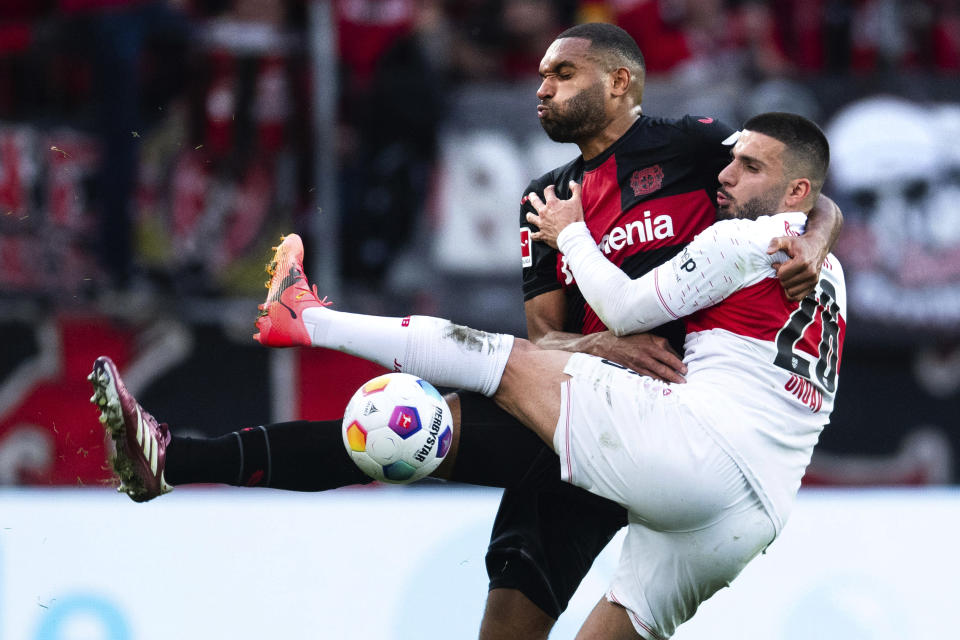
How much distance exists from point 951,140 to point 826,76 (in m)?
0.98

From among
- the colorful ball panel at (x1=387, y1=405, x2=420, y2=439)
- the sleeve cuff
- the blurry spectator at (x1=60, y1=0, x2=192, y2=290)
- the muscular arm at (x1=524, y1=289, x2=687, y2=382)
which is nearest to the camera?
the colorful ball panel at (x1=387, y1=405, x2=420, y2=439)

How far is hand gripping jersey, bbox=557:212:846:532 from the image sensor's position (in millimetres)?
4203

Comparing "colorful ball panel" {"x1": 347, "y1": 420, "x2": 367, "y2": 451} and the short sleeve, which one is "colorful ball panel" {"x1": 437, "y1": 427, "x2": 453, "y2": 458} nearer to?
"colorful ball panel" {"x1": 347, "y1": 420, "x2": 367, "y2": 451}

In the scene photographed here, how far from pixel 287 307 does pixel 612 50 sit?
1403 millimetres

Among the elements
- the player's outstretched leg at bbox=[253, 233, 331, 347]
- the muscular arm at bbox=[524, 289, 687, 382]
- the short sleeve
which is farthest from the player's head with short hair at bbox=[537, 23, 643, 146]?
the player's outstretched leg at bbox=[253, 233, 331, 347]

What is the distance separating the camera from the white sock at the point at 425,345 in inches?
173

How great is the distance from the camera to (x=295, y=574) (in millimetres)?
5930

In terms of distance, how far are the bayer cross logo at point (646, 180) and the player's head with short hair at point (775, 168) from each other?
25cm

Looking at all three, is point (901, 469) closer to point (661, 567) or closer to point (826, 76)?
point (826, 76)

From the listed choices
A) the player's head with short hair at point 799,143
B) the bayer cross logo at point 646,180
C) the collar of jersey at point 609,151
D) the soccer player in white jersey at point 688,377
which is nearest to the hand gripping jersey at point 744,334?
the soccer player in white jersey at point 688,377

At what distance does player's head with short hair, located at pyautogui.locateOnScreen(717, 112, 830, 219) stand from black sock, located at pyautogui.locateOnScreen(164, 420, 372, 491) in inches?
58.9

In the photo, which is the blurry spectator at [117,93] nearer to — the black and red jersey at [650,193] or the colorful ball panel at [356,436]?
the black and red jersey at [650,193]

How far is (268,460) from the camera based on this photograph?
443cm

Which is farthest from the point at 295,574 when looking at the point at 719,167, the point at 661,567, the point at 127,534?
the point at 719,167
